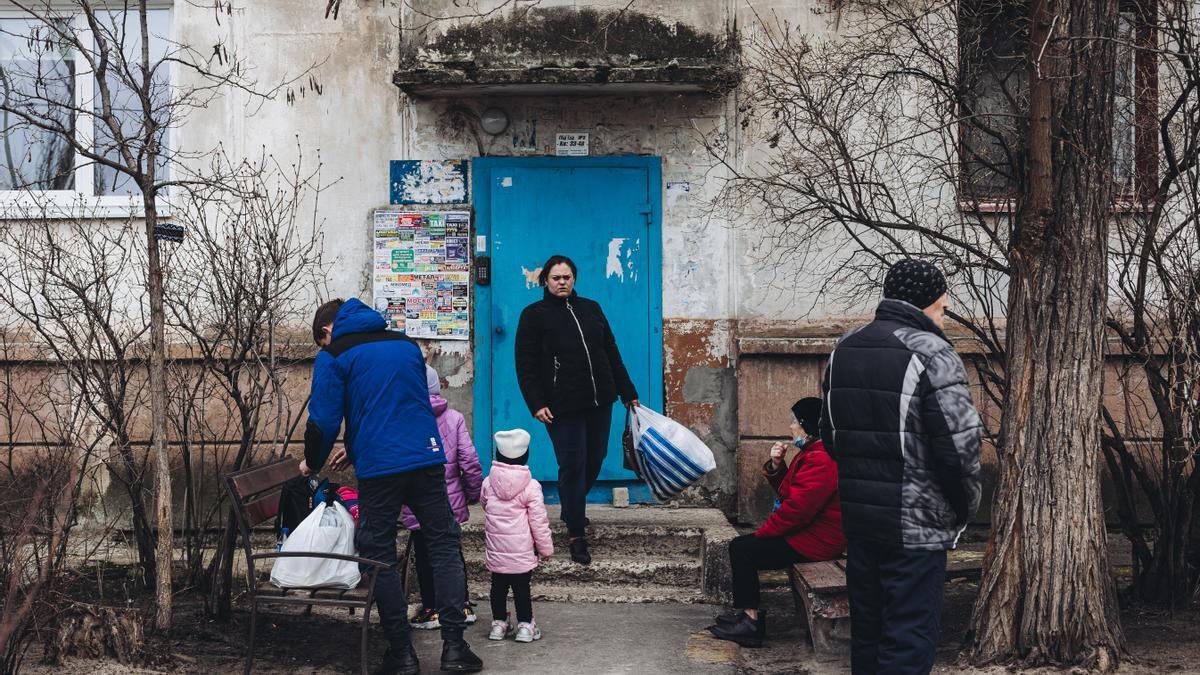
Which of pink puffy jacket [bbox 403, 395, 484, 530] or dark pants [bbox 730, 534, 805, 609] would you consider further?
pink puffy jacket [bbox 403, 395, 484, 530]

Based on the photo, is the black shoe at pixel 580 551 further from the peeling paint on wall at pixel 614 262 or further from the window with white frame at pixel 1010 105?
the window with white frame at pixel 1010 105

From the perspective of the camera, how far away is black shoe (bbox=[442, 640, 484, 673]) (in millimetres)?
5652

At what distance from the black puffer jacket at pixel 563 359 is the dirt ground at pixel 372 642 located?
122cm

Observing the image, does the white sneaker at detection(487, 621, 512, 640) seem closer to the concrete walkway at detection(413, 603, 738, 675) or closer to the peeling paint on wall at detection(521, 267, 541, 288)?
the concrete walkway at detection(413, 603, 738, 675)

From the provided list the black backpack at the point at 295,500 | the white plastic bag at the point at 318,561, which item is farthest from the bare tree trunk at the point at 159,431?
the white plastic bag at the point at 318,561

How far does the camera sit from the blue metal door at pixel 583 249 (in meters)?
8.51

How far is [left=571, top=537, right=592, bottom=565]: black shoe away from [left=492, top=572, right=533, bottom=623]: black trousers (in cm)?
108

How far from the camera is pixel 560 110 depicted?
28.2 feet

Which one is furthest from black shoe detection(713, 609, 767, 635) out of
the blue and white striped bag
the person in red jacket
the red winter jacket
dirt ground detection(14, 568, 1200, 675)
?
the blue and white striped bag

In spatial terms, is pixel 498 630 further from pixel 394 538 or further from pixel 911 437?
pixel 911 437

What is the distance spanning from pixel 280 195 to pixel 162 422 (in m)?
2.66

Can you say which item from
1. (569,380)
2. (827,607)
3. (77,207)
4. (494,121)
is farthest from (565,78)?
(827,607)

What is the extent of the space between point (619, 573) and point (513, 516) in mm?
1529

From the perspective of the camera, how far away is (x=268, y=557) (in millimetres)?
5844
